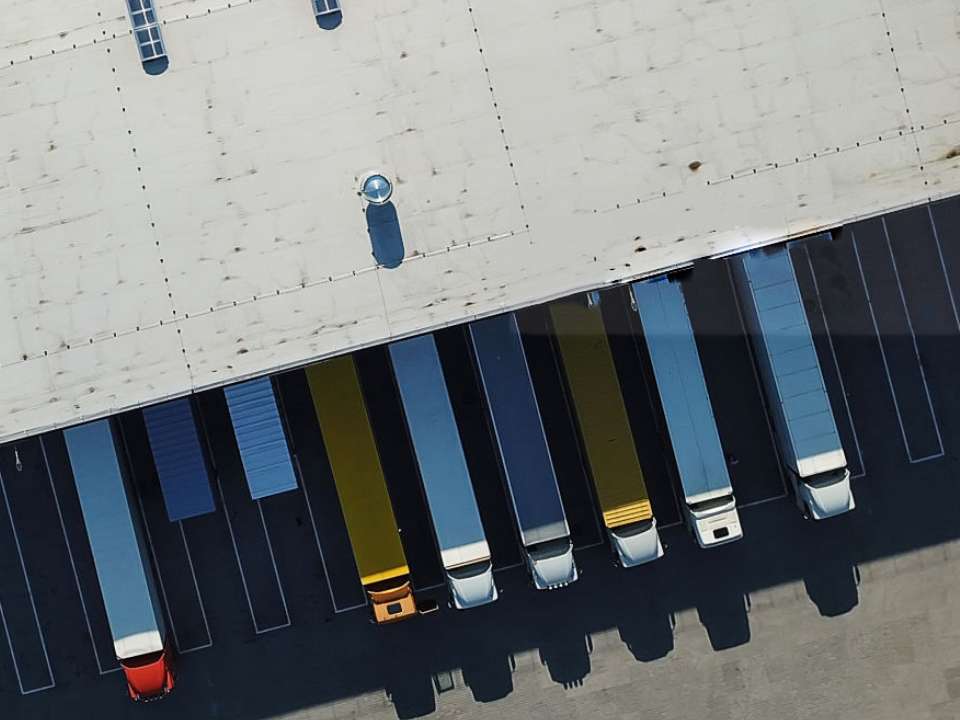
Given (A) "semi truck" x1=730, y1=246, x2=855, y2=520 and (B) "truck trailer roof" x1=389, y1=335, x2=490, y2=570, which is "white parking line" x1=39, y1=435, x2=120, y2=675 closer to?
(B) "truck trailer roof" x1=389, y1=335, x2=490, y2=570

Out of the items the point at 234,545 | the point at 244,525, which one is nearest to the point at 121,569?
the point at 234,545

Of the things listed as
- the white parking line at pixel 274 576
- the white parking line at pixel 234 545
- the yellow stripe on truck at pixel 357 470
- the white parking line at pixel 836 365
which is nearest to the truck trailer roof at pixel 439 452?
the yellow stripe on truck at pixel 357 470

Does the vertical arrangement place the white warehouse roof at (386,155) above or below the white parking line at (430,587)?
above

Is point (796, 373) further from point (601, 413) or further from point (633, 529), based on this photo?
point (633, 529)

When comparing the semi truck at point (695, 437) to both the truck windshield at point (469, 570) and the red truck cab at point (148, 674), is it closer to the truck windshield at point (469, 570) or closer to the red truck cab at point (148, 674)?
the truck windshield at point (469, 570)

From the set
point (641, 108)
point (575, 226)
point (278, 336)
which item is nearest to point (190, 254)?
point (278, 336)

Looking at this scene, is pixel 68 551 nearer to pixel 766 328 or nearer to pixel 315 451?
pixel 315 451

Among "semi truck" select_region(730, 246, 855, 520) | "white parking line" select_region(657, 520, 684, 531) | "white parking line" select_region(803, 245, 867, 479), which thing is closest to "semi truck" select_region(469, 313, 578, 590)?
"white parking line" select_region(657, 520, 684, 531)
